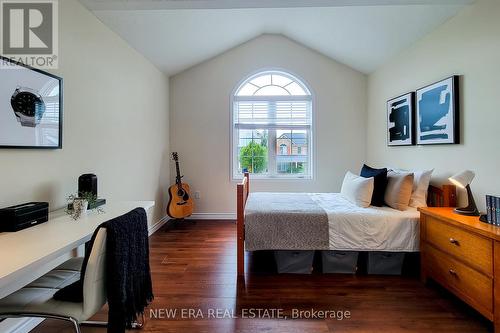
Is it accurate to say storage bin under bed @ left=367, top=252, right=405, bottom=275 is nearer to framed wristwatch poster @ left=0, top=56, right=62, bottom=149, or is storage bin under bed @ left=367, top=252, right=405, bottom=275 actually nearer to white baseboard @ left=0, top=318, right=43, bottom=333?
white baseboard @ left=0, top=318, right=43, bottom=333

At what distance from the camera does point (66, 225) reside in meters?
1.59

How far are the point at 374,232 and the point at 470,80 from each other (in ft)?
5.13

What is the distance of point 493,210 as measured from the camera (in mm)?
1820

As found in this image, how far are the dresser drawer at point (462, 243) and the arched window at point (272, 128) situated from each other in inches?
98.2

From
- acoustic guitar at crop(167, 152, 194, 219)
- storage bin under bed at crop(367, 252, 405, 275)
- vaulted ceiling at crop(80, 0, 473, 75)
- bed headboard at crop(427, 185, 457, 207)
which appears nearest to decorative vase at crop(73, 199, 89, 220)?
vaulted ceiling at crop(80, 0, 473, 75)

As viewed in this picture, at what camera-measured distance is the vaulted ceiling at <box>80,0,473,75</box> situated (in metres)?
2.30

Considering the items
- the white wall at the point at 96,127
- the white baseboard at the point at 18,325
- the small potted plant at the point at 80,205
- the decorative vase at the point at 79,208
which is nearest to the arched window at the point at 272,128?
the white wall at the point at 96,127

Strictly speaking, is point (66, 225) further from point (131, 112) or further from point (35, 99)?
point (131, 112)

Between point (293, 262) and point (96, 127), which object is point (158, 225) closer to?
point (96, 127)

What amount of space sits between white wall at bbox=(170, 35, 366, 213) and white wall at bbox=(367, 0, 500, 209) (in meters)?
1.23

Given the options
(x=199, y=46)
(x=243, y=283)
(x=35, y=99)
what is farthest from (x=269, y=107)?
(x=35, y=99)

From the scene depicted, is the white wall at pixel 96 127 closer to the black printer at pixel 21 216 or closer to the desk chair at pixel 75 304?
the black printer at pixel 21 216

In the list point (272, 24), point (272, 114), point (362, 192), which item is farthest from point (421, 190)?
point (272, 24)

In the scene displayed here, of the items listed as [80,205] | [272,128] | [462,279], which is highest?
[272,128]
